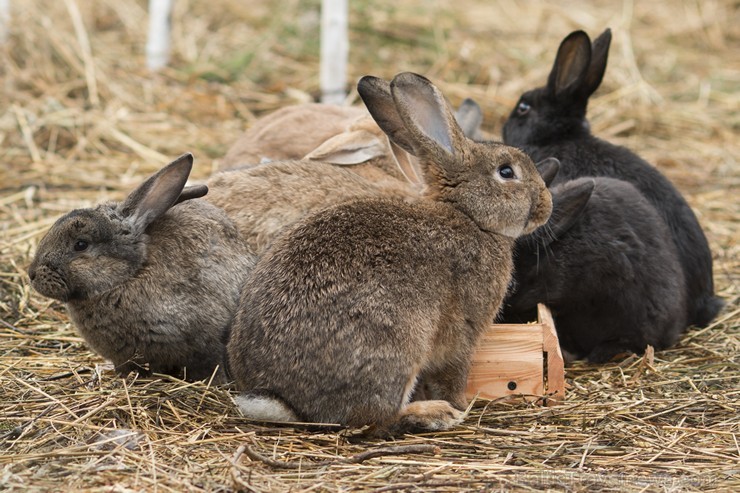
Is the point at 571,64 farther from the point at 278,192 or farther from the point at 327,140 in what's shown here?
the point at 278,192

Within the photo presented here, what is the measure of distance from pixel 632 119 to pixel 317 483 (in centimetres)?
592

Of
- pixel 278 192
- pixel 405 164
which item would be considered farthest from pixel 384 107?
pixel 278 192

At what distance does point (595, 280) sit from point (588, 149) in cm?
115

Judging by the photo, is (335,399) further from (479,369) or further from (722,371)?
(722,371)

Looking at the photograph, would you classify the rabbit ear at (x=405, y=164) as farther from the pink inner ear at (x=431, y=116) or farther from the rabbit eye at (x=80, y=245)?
the rabbit eye at (x=80, y=245)

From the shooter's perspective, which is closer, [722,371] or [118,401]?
[118,401]

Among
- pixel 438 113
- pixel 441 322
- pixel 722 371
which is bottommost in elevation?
pixel 722 371

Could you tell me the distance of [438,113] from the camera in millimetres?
3725

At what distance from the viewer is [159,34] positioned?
27.1ft

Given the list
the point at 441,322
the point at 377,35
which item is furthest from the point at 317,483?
the point at 377,35

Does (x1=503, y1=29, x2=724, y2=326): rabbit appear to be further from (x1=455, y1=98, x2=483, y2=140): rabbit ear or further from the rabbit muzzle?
the rabbit muzzle

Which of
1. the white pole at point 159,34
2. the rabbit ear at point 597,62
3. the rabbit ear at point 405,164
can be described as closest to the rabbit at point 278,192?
the rabbit ear at point 405,164

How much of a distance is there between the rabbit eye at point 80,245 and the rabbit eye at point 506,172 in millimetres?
1644

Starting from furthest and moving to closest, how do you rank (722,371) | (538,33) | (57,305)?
(538,33), (57,305), (722,371)
